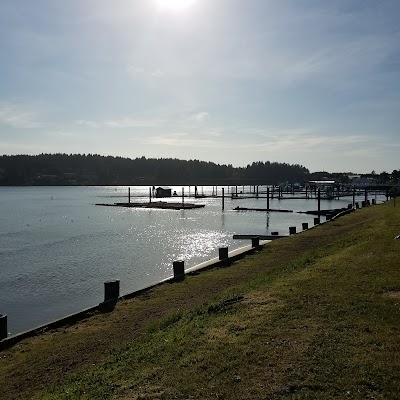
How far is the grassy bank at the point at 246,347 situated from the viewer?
6949 millimetres

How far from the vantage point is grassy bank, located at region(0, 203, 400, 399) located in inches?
274

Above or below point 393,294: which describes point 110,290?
below

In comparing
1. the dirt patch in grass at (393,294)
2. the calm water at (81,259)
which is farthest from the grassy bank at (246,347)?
the calm water at (81,259)

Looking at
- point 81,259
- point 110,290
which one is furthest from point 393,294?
point 81,259

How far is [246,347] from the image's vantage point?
8406 mm

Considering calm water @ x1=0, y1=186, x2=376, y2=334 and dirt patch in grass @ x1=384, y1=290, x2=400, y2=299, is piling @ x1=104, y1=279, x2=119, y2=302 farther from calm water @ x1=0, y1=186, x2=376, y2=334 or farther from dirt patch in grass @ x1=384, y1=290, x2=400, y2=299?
dirt patch in grass @ x1=384, y1=290, x2=400, y2=299

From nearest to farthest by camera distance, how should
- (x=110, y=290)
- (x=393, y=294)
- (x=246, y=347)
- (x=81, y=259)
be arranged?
1. (x=246, y=347)
2. (x=393, y=294)
3. (x=110, y=290)
4. (x=81, y=259)

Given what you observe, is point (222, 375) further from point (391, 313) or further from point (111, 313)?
point (111, 313)

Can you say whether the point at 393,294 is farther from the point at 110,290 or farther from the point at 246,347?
the point at 110,290

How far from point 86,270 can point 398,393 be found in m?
25.5

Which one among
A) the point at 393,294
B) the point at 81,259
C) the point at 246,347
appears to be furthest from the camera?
the point at 81,259

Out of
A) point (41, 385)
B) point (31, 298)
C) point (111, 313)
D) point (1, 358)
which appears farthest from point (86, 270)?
point (41, 385)

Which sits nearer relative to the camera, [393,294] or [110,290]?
[393,294]

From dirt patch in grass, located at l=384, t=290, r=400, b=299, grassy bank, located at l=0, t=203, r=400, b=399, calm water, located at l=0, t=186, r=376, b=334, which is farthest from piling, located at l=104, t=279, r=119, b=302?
dirt patch in grass, located at l=384, t=290, r=400, b=299
